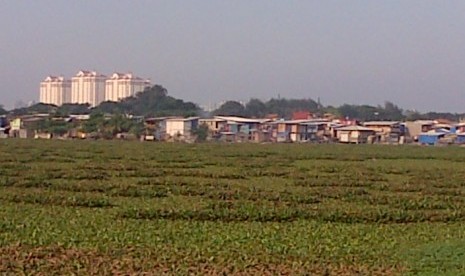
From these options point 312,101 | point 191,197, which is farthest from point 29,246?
point 312,101

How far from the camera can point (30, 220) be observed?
11969mm

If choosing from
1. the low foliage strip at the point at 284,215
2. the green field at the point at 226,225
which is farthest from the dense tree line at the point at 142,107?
the low foliage strip at the point at 284,215

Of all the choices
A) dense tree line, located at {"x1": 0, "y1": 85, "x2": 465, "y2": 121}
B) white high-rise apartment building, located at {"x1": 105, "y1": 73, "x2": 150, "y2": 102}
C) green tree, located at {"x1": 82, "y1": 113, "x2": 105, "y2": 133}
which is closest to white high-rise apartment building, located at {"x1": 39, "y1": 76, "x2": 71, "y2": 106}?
white high-rise apartment building, located at {"x1": 105, "y1": 73, "x2": 150, "y2": 102}

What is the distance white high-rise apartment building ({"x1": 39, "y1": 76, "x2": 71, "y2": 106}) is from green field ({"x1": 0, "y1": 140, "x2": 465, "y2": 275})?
13099cm

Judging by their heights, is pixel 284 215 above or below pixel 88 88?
below

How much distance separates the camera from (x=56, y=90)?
6058 inches

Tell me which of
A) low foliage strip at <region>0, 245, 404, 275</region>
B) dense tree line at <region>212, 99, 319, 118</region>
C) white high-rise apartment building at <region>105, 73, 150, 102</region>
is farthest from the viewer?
white high-rise apartment building at <region>105, 73, 150, 102</region>

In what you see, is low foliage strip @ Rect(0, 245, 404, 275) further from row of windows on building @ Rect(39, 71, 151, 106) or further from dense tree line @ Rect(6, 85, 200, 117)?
row of windows on building @ Rect(39, 71, 151, 106)

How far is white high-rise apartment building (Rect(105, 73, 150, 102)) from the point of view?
142 metres

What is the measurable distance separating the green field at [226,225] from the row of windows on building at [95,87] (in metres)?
120

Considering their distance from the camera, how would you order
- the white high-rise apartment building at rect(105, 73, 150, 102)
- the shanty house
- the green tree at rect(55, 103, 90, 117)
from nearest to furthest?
1. the shanty house
2. the green tree at rect(55, 103, 90, 117)
3. the white high-rise apartment building at rect(105, 73, 150, 102)

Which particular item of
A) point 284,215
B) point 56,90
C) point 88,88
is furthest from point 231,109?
point 284,215

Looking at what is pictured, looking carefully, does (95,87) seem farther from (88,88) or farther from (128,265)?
(128,265)

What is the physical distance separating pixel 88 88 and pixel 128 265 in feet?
461
